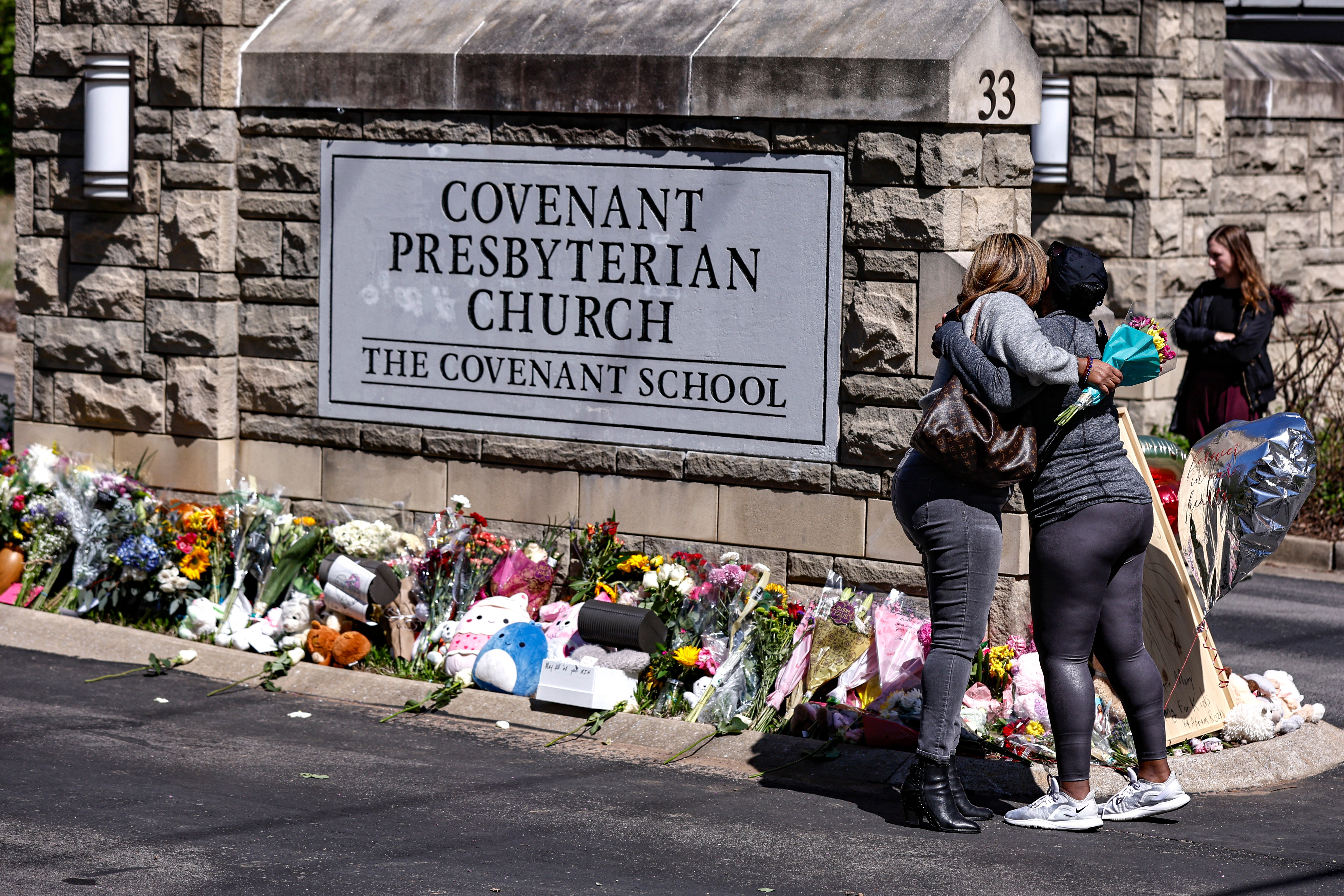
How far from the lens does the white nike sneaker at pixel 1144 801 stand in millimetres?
5062

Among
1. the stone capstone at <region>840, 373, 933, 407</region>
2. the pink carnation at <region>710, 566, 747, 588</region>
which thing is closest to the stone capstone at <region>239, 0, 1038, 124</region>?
the stone capstone at <region>840, 373, 933, 407</region>

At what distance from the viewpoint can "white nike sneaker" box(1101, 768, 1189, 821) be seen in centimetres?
506

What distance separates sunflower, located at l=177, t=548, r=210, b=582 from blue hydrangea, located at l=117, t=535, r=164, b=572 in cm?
10

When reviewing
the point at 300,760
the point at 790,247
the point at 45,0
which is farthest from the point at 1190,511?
the point at 45,0

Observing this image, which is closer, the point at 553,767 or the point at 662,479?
the point at 553,767

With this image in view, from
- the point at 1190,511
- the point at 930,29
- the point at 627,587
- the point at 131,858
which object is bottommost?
the point at 131,858

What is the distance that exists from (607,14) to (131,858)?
13.2 ft

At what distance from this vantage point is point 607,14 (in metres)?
7.09

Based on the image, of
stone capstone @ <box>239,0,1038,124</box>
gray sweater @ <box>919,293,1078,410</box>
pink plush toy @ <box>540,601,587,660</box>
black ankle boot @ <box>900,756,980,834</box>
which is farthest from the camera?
pink plush toy @ <box>540,601,587,660</box>

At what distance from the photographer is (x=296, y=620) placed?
23.2 feet

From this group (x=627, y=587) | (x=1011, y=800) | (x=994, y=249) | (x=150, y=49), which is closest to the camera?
(x=994, y=249)

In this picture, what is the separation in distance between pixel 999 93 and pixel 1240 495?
179cm

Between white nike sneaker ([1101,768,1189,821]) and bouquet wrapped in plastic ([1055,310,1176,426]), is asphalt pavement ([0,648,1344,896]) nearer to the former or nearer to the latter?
white nike sneaker ([1101,768,1189,821])

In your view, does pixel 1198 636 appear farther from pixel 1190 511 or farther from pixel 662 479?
pixel 662 479
